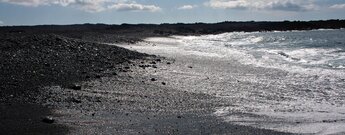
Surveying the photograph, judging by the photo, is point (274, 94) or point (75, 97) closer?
point (75, 97)

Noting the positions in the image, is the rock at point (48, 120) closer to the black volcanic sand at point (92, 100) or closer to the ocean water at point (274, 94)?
the black volcanic sand at point (92, 100)

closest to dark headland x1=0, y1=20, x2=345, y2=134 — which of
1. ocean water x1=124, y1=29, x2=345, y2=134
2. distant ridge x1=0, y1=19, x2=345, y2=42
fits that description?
ocean water x1=124, y1=29, x2=345, y2=134

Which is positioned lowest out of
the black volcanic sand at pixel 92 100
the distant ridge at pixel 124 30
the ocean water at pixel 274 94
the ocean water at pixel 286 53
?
the distant ridge at pixel 124 30

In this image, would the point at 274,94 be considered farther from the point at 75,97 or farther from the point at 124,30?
the point at 124,30

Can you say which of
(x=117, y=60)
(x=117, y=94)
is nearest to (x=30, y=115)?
(x=117, y=94)

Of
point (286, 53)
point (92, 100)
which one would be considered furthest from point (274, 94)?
point (286, 53)

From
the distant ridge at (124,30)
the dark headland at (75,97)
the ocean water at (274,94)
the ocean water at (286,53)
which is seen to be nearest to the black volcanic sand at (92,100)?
the dark headland at (75,97)

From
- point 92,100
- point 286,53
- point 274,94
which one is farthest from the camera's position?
point 286,53

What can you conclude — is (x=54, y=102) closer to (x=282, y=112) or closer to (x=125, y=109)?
(x=125, y=109)

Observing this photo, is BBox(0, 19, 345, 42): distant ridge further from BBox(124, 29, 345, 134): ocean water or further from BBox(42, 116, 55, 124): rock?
BBox(42, 116, 55, 124): rock

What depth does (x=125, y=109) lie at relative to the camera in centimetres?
923

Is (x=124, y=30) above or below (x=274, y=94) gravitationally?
below

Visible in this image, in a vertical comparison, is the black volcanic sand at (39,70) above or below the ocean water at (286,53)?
above

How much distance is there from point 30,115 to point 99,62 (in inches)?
319
